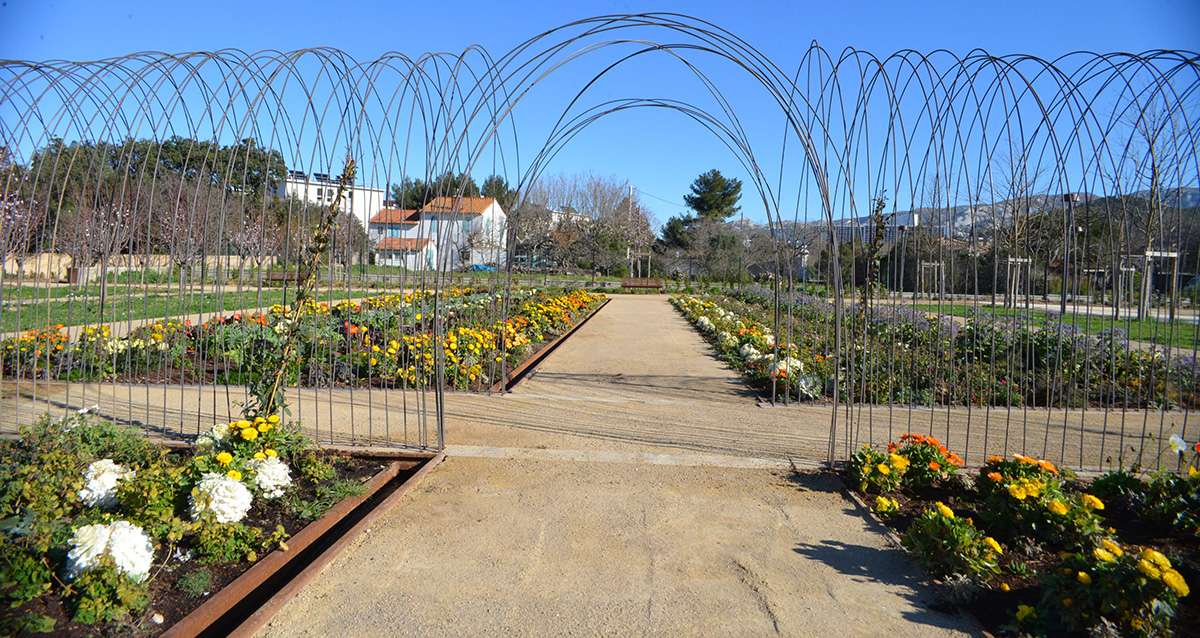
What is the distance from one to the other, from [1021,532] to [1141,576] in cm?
115

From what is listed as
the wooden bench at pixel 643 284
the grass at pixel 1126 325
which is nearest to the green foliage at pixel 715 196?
the wooden bench at pixel 643 284

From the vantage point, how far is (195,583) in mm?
3123

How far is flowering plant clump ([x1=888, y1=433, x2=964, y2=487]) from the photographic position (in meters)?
4.83

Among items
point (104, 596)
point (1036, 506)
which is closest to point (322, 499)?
point (104, 596)

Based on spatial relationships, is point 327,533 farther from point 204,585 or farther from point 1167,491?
point 1167,491

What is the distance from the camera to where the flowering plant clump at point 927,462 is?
483cm

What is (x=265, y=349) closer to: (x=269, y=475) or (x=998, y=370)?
(x=269, y=475)

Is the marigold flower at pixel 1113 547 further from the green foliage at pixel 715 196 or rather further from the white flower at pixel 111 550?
the green foliage at pixel 715 196

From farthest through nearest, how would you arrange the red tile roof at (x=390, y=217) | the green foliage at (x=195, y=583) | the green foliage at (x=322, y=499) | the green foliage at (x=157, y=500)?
the red tile roof at (x=390, y=217), the green foliage at (x=322, y=499), the green foliage at (x=157, y=500), the green foliage at (x=195, y=583)

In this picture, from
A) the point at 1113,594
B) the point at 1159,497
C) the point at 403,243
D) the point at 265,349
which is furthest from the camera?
the point at 265,349

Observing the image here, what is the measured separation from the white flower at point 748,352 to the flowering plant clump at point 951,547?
6569 millimetres

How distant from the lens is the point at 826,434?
677 cm

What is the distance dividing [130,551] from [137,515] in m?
0.56

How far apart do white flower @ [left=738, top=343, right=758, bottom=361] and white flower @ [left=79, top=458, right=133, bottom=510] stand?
26.3 feet
